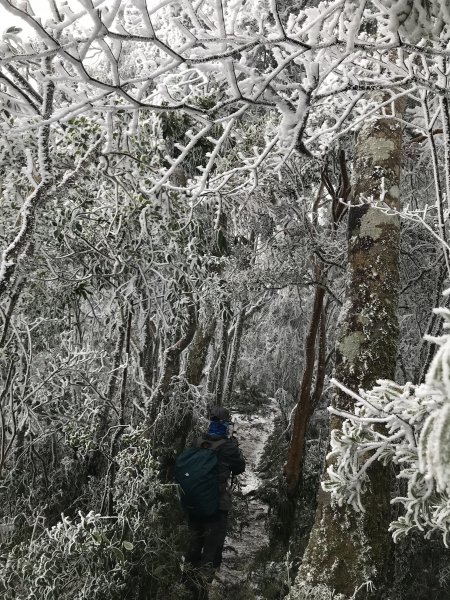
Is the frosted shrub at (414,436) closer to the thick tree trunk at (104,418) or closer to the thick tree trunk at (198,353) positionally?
the thick tree trunk at (104,418)

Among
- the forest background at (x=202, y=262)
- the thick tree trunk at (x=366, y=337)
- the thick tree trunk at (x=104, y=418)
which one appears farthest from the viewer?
the thick tree trunk at (x=104, y=418)

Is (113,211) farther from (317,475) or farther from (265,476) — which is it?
(265,476)

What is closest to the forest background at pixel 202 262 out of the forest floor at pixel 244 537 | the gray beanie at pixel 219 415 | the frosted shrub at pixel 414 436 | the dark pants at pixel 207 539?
the frosted shrub at pixel 414 436

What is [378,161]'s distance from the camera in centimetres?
321

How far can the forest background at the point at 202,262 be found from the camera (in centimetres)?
135

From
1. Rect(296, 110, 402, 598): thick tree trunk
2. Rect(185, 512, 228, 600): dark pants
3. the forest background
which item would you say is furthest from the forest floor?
Rect(296, 110, 402, 598): thick tree trunk

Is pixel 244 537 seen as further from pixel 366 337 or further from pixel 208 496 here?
pixel 366 337

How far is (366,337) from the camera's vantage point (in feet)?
9.52

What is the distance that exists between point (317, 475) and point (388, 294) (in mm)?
5022

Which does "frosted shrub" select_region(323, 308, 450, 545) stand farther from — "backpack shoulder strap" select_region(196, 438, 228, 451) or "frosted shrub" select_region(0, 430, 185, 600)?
"backpack shoulder strap" select_region(196, 438, 228, 451)

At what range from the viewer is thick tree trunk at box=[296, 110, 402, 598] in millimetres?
2523

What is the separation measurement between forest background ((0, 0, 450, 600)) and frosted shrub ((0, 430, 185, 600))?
2cm

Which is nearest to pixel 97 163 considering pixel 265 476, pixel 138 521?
pixel 138 521

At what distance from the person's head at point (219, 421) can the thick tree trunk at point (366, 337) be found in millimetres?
2203
